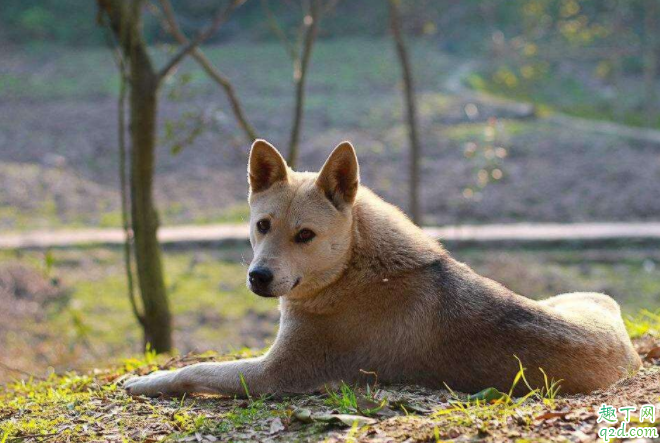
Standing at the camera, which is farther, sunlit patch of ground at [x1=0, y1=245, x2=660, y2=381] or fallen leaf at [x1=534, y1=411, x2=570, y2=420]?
sunlit patch of ground at [x1=0, y1=245, x2=660, y2=381]

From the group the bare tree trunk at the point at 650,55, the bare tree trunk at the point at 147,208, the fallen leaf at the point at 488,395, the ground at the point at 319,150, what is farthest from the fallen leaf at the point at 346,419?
the bare tree trunk at the point at 650,55

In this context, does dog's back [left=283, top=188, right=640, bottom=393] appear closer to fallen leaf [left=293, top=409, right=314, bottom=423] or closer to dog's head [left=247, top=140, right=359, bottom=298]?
dog's head [left=247, top=140, right=359, bottom=298]

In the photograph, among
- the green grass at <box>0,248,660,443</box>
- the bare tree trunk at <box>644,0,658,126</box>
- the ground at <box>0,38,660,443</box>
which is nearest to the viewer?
the green grass at <box>0,248,660,443</box>

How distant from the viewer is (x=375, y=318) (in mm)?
5289

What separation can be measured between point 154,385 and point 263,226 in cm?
125

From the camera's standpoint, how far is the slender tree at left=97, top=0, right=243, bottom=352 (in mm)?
7973

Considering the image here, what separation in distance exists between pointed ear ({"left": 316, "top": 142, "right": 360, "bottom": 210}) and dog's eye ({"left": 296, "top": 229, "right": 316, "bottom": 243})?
0.27m

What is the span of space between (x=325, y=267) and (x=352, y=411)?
3.53 ft

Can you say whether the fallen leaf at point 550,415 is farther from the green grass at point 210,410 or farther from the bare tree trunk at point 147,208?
the bare tree trunk at point 147,208

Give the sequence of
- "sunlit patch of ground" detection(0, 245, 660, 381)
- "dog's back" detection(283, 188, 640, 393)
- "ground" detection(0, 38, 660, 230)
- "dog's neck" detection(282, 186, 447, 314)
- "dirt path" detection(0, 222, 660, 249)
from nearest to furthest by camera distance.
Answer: "dog's back" detection(283, 188, 640, 393) → "dog's neck" detection(282, 186, 447, 314) → "sunlit patch of ground" detection(0, 245, 660, 381) → "dirt path" detection(0, 222, 660, 249) → "ground" detection(0, 38, 660, 230)

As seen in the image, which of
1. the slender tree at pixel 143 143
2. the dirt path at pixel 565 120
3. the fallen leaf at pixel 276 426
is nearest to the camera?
the fallen leaf at pixel 276 426

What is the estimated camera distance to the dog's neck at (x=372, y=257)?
535cm

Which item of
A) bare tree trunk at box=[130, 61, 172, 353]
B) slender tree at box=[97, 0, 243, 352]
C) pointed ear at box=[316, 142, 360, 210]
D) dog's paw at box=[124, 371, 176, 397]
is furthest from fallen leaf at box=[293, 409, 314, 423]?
bare tree trunk at box=[130, 61, 172, 353]

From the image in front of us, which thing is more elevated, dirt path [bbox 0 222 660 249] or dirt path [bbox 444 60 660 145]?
dirt path [bbox 444 60 660 145]
